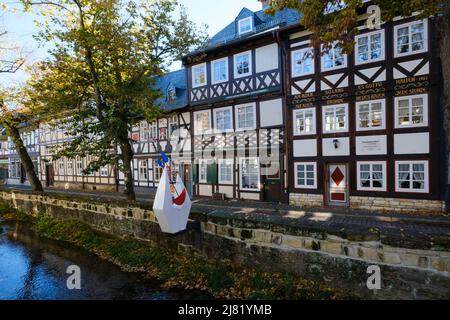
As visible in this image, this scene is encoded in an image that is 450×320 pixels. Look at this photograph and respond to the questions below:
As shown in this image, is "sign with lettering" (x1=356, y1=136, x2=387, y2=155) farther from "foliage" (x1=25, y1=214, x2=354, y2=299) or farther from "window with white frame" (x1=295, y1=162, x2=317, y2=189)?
"foliage" (x1=25, y1=214, x2=354, y2=299)

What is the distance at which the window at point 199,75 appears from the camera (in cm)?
1722

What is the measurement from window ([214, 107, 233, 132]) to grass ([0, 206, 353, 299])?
9.06 metres

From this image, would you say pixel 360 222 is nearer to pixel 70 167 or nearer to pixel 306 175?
pixel 306 175

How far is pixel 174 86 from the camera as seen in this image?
1947 cm

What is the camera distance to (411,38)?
11195mm

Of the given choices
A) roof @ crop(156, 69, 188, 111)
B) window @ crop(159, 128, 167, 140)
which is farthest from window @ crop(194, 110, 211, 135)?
window @ crop(159, 128, 167, 140)

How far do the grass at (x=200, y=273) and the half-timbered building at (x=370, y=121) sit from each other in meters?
7.69

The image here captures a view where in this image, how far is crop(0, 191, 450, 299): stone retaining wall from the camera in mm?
4730

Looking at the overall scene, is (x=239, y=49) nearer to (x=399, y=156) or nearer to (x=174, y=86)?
(x=174, y=86)

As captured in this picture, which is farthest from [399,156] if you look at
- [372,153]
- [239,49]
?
[239,49]

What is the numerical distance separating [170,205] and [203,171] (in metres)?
11.6

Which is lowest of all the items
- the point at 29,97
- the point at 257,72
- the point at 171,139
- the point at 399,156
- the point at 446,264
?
the point at 446,264

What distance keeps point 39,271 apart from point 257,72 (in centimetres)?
1316

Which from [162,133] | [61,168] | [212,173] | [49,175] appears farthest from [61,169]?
[212,173]
